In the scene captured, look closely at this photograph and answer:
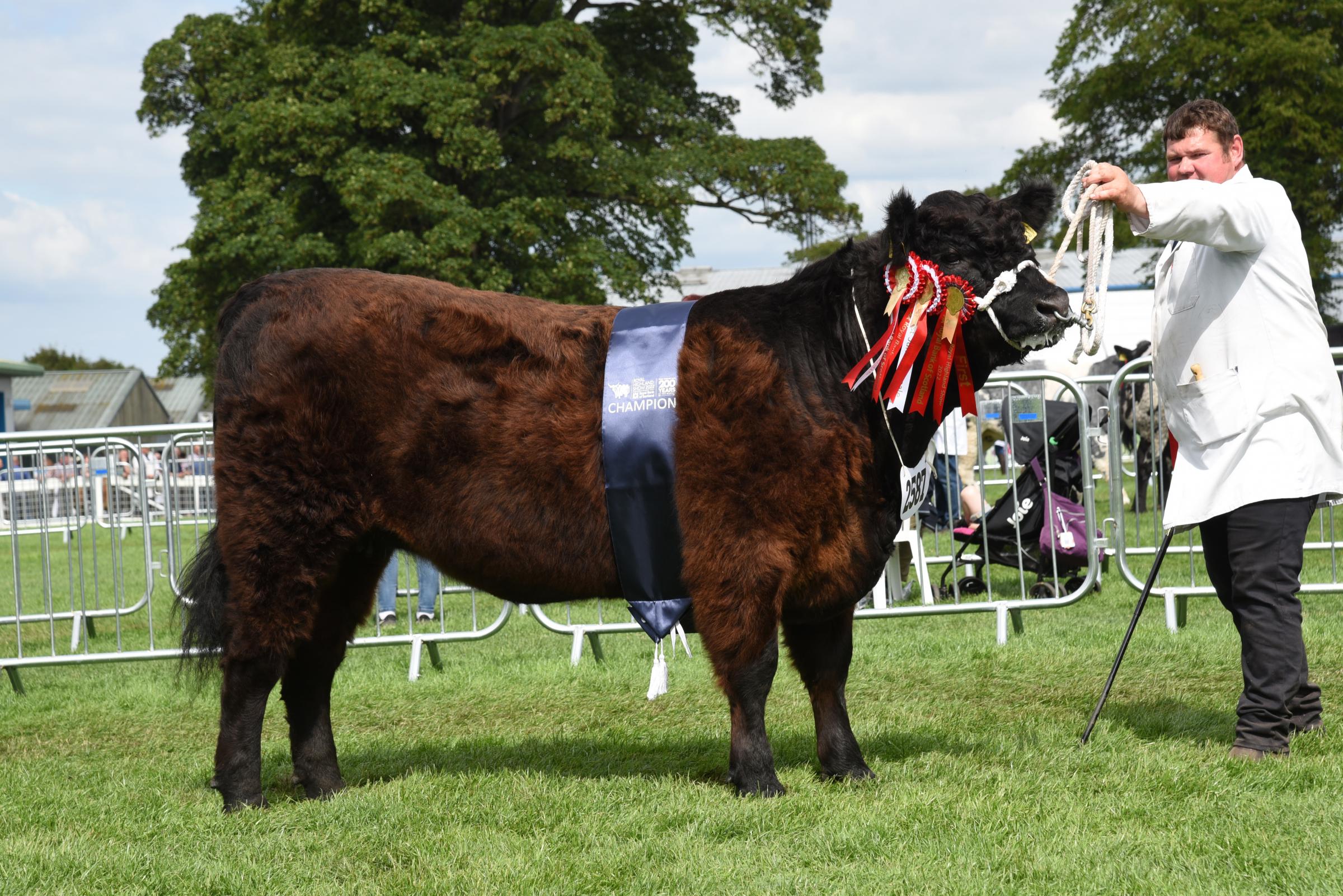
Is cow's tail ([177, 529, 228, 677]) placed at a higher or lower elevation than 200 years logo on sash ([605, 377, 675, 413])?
lower

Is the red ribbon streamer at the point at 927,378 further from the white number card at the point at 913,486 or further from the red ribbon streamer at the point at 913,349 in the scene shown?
the white number card at the point at 913,486

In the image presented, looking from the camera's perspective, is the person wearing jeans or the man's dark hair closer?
the man's dark hair

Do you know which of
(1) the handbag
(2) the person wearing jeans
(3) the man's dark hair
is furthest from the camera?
(1) the handbag

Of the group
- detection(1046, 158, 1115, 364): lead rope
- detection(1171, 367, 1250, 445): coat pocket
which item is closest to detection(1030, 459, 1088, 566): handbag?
detection(1171, 367, 1250, 445): coat pocket

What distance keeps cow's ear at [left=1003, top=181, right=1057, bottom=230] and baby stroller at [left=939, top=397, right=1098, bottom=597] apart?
3675 millimetres

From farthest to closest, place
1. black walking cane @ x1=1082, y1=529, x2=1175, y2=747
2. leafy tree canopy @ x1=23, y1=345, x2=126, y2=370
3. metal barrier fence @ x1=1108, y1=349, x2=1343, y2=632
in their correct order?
leafy tree canopy @ x1=23, y1=345, x2=126, y2=370 → metal barrier fence @ x1=1108, y1=349, x2=1343, y2=632 → black walking cane @ x1=1082, y1=529, x2=1175, y2=747

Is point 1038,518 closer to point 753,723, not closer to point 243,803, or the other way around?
point 753,723

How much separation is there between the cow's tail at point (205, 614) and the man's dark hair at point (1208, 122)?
3826 mm

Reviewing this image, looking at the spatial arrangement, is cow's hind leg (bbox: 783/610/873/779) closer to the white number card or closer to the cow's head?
the white number card

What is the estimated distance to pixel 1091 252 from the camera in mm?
4078

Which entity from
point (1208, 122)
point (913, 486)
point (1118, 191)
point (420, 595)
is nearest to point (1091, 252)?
point (1118, 191)

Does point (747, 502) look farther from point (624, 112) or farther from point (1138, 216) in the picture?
point (624, 112)

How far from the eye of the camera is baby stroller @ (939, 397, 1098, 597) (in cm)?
820

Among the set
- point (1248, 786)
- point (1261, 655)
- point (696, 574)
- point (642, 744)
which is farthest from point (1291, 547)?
point (642, 744)
